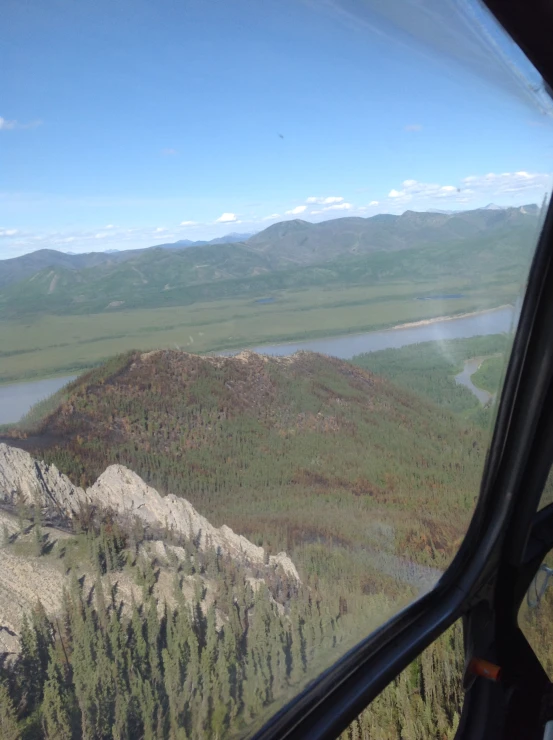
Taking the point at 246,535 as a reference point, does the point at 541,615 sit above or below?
below

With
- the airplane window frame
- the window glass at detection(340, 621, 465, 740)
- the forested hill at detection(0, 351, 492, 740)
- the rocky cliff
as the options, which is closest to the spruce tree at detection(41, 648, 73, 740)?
the forested hill at detection(0, 351, 492, 740)

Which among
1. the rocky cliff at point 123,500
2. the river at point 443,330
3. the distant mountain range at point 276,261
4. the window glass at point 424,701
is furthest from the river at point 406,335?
the window glass at point 424,701

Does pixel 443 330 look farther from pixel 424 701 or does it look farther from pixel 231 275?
pixel 424 701

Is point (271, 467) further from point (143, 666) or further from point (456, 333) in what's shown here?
point (456, 333)

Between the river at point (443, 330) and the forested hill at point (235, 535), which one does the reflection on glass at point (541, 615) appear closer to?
the forested hill at point (235, 535)

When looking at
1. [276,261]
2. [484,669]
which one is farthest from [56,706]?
[484,669]

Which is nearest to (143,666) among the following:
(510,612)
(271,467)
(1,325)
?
(271,467)
